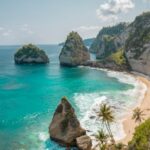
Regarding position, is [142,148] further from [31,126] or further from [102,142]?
[31,126]

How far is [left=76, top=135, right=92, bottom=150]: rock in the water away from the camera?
65.1 meters

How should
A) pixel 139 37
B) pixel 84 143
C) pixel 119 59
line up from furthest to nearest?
1. pixel 119 59
2. pixel 139 37
3. pixel 84 143

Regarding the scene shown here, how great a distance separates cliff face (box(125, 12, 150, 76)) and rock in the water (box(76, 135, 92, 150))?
96717 mm

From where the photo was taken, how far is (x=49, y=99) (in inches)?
4400

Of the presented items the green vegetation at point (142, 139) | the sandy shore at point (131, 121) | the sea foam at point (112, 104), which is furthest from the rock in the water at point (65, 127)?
the green vegetation at point (142, 139)

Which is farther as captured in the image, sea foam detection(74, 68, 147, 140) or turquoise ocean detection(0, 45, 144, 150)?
sea foam detection(74, 68, 147, 140)

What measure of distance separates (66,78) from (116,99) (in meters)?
54.2

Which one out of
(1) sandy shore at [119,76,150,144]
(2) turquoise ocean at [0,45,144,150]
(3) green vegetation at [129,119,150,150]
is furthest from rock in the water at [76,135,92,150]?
(3) green vegetation at [129,119,150,150]

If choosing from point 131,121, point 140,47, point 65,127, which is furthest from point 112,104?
point 140,47

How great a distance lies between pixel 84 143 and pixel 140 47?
115 meters

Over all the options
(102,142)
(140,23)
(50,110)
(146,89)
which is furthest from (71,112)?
(140,23)

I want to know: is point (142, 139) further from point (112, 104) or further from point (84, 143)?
point (112, 104)

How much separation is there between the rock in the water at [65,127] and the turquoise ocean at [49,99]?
205 centimetres

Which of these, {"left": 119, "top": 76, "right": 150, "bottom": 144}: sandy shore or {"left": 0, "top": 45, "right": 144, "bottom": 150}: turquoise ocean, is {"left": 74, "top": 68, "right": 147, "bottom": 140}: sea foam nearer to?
{"left": 0, "top": 45, "right": 144, "bottom": 150}: turquoise ocean
